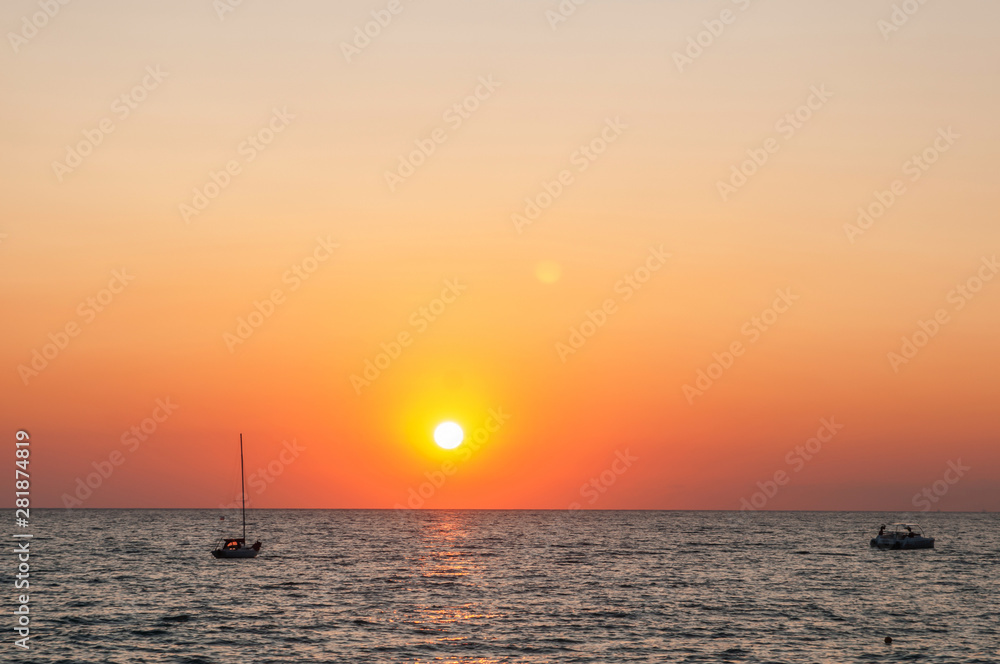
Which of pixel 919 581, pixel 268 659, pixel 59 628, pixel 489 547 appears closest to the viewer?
pixel 268 659

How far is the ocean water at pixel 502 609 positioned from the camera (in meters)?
57.2

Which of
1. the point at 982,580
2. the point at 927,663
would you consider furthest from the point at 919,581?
the point at 927,663

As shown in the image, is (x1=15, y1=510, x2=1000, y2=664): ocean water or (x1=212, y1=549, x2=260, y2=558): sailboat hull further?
(x1=212, y1=549, x2=260, y2=558): sailboat hull

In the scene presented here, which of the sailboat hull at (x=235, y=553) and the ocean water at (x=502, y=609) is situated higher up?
the sailboat hull at (x=235, y=553)

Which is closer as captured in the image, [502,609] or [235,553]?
[502,609]

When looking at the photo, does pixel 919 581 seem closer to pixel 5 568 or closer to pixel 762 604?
pixel 762 604

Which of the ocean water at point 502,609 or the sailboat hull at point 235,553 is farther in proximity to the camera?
the sailboat hull at point 235,553

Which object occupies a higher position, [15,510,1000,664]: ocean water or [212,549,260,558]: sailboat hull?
[212,549,260,558]: sailboat hull

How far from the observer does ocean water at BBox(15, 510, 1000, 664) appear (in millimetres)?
57156

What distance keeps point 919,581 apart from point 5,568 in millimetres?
103458

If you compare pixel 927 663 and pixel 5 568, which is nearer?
pixel 927 663

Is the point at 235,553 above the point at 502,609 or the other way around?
above

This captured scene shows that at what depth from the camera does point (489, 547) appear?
534 feet

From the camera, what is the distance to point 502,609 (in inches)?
2904
